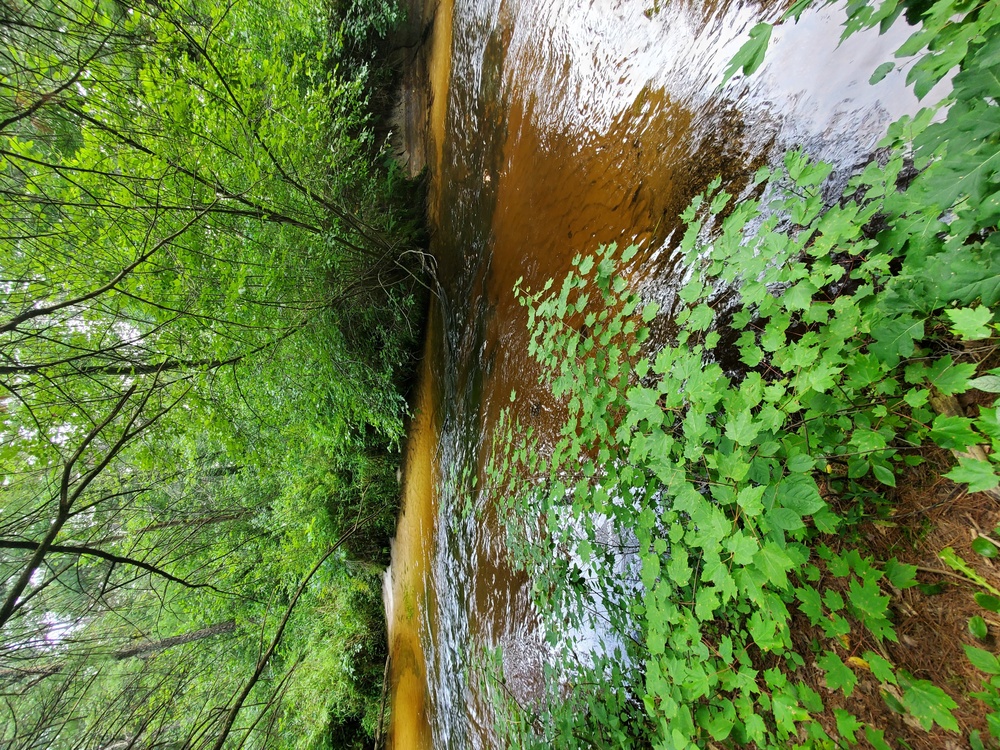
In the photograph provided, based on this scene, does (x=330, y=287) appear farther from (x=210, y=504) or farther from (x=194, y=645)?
(x=194, y=645)

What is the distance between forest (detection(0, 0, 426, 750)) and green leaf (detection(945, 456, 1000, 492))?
12.1 feet

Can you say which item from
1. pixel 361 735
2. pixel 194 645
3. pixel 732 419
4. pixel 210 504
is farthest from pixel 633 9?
pixel 361 735

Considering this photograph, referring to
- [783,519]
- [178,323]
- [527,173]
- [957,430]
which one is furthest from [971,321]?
[178,323]

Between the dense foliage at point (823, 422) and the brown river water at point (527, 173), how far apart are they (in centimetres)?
39

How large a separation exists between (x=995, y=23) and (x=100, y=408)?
5.80 meters

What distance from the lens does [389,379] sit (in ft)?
18.9

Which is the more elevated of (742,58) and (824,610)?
(742,58)

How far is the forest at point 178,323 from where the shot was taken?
11.1 ft

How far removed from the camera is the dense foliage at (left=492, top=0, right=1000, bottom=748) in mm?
1240

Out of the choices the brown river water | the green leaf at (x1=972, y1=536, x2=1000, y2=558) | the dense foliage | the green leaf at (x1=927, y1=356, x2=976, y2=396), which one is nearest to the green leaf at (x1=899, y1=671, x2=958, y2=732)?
the dense foliage

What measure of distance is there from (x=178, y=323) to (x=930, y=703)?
18.5 ft

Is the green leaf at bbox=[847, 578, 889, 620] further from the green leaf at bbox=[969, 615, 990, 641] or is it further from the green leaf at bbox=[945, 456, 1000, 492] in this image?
the green leaf at bbox=[945, 456, 1000, 492]

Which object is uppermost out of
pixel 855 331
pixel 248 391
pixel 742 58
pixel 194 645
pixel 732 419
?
pixel 248 391

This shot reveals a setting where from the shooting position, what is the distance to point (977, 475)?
1194mm
